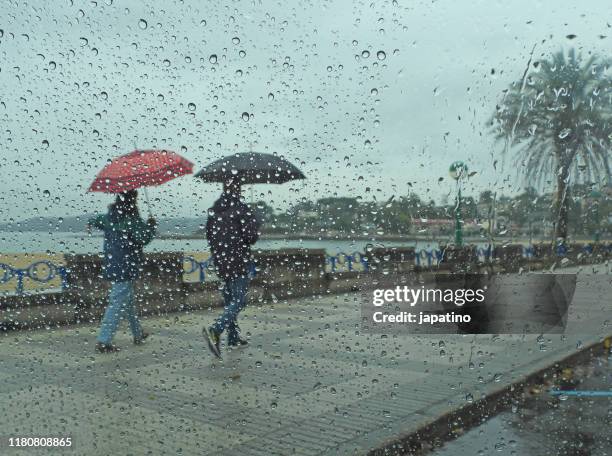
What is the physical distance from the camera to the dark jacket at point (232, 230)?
2.08 m

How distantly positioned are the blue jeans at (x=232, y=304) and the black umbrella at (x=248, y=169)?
1.62 ft

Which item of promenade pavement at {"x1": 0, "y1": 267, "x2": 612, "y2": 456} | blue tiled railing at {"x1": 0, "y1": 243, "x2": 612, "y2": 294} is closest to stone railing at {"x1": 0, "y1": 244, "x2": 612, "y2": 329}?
blue tiled railing at {"x1": 0, "y1": 243, "x2": 612, "y2": 294}

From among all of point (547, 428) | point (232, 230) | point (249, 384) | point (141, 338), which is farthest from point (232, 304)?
point (547, 428)

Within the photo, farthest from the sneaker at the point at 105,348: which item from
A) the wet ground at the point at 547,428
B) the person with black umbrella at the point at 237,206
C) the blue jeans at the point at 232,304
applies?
the wet ground at the point at 547,428

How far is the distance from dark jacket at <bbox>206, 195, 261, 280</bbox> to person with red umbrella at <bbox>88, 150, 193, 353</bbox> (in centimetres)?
16

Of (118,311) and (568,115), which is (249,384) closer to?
(118,311)

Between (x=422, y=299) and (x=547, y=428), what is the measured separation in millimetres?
918

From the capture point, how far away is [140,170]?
2074mm

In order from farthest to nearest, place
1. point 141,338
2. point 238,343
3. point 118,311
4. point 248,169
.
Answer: point 238,343 → point 141,338 → point 118,311 → point 248,169

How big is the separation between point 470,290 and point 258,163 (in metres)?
1.77

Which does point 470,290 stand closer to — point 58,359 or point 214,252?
point 214,252

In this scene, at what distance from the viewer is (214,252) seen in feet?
7.14

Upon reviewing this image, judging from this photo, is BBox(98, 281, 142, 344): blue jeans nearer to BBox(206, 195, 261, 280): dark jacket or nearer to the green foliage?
BBox(206, 195, 261, 280): dark jacket

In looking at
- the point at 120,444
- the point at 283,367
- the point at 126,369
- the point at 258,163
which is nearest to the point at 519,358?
the point at 283,367
